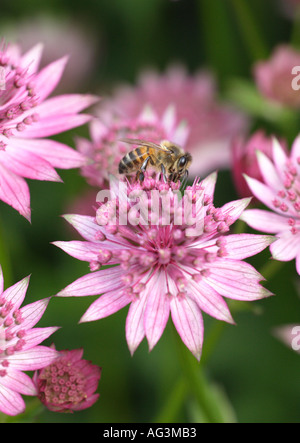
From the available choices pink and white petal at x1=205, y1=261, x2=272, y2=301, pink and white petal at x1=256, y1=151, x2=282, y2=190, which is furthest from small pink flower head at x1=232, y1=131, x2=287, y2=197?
pink and white petal at x1=205, y1=261, x2=272, y2=301

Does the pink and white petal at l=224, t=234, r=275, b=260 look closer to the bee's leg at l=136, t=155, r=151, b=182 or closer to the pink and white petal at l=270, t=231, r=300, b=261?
the pink and white petal at l=270, t=231, r=300, b=261

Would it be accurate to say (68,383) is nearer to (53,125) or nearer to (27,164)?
(27,164)

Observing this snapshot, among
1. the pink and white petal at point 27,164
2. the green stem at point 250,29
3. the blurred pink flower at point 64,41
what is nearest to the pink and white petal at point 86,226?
the pink and white petal at point 27,164

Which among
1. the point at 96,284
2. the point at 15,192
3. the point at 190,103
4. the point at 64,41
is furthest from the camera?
the point at 64,41

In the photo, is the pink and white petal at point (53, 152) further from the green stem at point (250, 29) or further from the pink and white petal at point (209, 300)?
the green stem at point (250, 29)

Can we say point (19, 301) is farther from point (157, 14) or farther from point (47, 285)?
point (157, 14)

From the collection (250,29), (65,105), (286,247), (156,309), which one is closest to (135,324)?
(156,309)

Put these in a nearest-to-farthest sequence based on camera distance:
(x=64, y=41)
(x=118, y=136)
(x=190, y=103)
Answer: (x=118, y=136), (x=190, y=103), (x=64, y=41)
